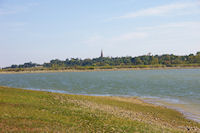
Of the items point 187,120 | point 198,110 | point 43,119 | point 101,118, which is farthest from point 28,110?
point 198,110

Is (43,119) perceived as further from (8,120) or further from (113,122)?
(113,122)

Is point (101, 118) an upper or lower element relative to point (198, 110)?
upper

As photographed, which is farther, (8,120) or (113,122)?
(113,122)

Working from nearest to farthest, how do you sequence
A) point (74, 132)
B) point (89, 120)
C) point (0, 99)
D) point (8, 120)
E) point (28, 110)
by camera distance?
point (74, 132) → point (8, 120) → point (89, 120) → point (28, 110) → point (0, 99)

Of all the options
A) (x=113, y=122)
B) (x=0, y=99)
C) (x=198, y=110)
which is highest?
(x=0, y=99)

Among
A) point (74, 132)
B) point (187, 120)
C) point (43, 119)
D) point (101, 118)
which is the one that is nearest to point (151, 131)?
point (101, 118)

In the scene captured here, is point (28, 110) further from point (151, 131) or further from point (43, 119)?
point (151, 131)

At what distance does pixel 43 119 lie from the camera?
54.3 feet

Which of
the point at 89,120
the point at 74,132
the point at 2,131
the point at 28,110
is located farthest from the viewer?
the point at 28,110

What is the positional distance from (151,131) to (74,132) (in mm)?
5618

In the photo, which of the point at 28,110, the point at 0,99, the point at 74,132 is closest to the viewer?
the point at 74,132

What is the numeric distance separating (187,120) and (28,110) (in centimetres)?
1585

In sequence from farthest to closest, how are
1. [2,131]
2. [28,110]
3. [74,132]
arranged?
[28,110], [74,132], [2,131]

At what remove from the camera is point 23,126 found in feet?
47.6
